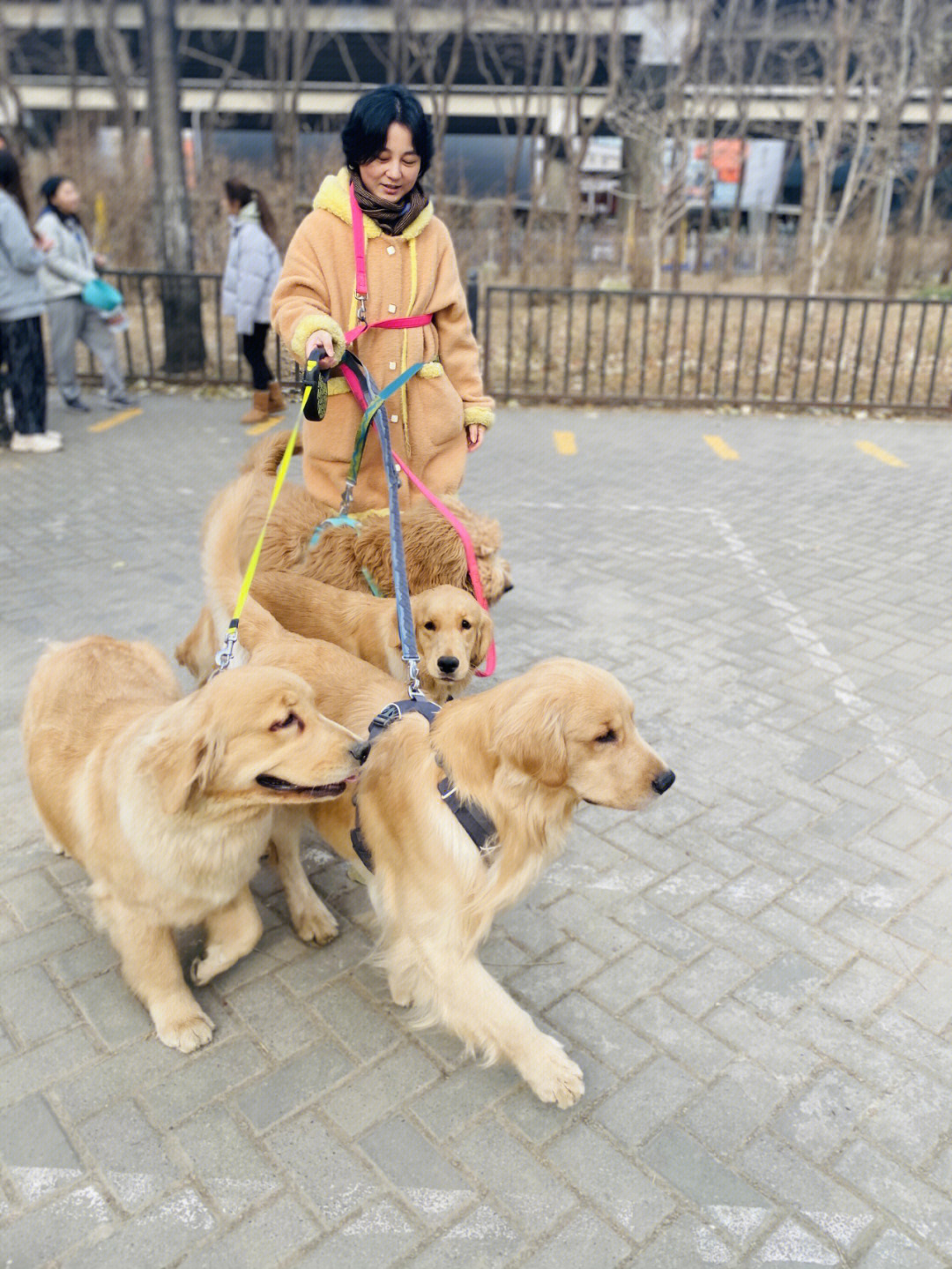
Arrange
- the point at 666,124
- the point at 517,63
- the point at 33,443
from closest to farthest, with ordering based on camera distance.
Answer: the point at 33,443, the point at 666,124, the point at 517,63

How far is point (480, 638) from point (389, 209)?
66.7 inches

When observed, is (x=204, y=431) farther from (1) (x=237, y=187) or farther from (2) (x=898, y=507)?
(2) (x=898, y=507)

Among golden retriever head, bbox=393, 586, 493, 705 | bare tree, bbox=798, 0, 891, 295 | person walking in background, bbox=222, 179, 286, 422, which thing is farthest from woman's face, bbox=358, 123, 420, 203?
bare tree, bbox=798, 0, 891, 295

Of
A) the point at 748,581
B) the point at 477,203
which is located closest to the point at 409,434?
the point at 748,581

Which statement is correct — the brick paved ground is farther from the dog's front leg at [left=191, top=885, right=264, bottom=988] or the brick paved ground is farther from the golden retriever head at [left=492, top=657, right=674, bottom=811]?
the golden retriever head at [left=492, top=657, right=674, bottom=811]

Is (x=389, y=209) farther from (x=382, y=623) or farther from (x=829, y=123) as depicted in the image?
(x=829, y=123)

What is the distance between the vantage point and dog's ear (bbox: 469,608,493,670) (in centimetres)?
402

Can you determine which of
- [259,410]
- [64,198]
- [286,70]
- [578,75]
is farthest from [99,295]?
[578,75]

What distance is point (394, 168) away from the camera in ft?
11.8

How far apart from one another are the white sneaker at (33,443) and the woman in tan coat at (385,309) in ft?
19.5

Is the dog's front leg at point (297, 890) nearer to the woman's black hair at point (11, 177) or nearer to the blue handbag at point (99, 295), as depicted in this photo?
the woman's black hair at point (11, 177)

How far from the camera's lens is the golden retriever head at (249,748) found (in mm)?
2445

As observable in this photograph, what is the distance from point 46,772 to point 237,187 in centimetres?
871

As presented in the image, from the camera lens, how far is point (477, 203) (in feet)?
70.1
